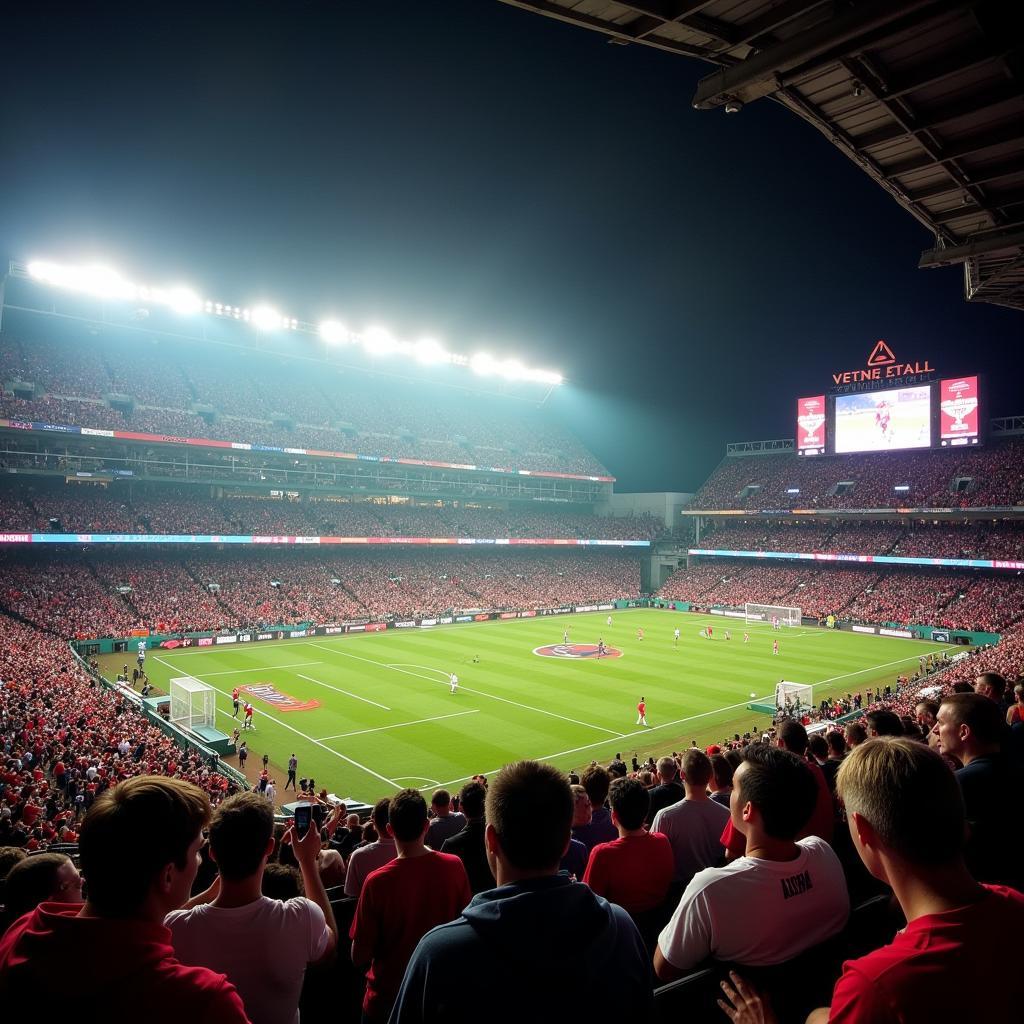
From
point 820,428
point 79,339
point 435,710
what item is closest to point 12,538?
point 79,339

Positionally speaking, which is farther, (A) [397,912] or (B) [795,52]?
(B) [795,52]

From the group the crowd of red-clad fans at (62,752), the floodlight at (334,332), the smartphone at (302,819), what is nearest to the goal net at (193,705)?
the crowd of red-clad fans at (62,752)

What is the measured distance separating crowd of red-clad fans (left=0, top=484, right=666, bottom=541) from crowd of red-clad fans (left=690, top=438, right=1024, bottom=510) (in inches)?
435

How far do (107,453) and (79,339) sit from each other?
1399 cm

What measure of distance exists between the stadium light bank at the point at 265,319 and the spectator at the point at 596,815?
2323 inches

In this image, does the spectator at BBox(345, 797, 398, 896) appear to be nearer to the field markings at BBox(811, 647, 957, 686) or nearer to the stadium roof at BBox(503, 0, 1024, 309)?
the stadium roof at BBox(503, 0, 1024, 309)

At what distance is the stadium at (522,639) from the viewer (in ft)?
7.77

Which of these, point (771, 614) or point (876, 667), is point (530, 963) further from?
point (771, 614)

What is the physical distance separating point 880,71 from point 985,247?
5.07m

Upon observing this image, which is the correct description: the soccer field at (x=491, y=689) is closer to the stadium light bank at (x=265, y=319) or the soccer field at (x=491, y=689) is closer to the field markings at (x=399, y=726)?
the field markings at (x=399, y=726)

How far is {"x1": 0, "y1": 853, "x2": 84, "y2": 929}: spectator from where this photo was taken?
A: 3.78 m

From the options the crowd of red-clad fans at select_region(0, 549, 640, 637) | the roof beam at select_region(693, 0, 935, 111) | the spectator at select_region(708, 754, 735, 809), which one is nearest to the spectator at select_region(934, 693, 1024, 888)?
the spectator at select_region(708, 754, 735, 809)

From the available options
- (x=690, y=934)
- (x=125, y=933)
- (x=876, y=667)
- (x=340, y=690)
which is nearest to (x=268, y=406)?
(x=340, y=690)

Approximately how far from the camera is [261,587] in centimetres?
5053
